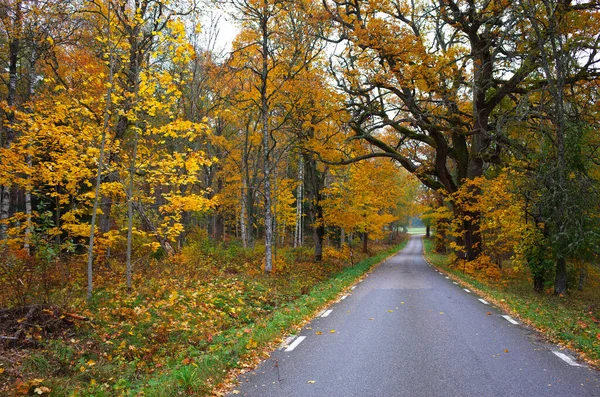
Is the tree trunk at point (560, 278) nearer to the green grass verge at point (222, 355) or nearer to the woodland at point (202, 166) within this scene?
the woodland at point (202, 166)

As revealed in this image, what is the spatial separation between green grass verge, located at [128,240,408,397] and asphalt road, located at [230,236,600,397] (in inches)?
15.2

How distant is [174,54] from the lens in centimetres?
952

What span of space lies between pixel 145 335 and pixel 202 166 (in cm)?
903

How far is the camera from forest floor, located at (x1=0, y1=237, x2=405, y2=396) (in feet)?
16.4

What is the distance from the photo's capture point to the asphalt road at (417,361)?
4.59m

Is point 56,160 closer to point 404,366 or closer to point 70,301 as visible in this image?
point 70,301

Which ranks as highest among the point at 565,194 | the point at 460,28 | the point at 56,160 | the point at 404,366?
the point at 460,28

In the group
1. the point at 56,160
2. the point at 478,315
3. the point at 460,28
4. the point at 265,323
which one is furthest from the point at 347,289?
the point at 460,28

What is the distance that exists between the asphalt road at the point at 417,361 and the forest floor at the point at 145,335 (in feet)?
2.16

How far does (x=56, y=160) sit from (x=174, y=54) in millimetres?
3782

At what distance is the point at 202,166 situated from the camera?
50.6 feet

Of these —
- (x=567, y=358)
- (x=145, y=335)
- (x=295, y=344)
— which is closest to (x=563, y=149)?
(x=567, y=358)

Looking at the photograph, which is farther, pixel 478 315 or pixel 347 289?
pixel 347 289

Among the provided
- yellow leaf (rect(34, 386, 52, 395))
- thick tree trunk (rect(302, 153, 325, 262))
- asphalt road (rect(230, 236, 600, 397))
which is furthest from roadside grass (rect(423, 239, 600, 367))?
thick tree trunk (rect(302, 153, 325, 262))
